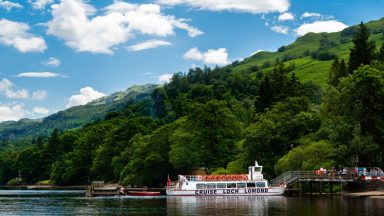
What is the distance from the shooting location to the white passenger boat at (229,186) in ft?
352

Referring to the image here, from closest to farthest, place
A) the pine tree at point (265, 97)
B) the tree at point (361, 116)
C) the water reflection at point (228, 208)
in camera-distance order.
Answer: the water reflection at point (228, 208) → the tree at point (361, 116) → the pine tree at point (265, 97)

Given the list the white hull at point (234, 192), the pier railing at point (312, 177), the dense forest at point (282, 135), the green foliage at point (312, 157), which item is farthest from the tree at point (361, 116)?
the white hull at point (234, 192)

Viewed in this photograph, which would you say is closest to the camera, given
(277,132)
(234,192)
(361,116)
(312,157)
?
(312,157)

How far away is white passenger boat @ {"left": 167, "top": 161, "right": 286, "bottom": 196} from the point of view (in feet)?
352

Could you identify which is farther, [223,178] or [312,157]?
[223,178]

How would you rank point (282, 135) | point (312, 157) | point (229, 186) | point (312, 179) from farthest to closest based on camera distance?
point (282, 135) → point (229, 186) → point (312, 157) → point (312, 179)

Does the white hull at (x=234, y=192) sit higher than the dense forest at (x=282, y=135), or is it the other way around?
the dense forest at (x=282, y=135)

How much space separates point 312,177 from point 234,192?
1924 centimetres

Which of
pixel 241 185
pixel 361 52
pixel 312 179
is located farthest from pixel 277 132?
pixel 361 52

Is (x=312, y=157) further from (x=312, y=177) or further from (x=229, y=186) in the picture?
(x=229, y=186)

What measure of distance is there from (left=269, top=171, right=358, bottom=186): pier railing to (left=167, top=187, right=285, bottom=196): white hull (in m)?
1.69

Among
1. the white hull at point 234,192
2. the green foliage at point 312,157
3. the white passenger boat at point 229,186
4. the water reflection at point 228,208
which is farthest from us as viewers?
the white passenger boat at point 229,186

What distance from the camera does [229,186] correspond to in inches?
4375

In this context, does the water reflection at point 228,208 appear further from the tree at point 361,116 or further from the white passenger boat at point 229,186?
the white passenger boat at point 229,186
